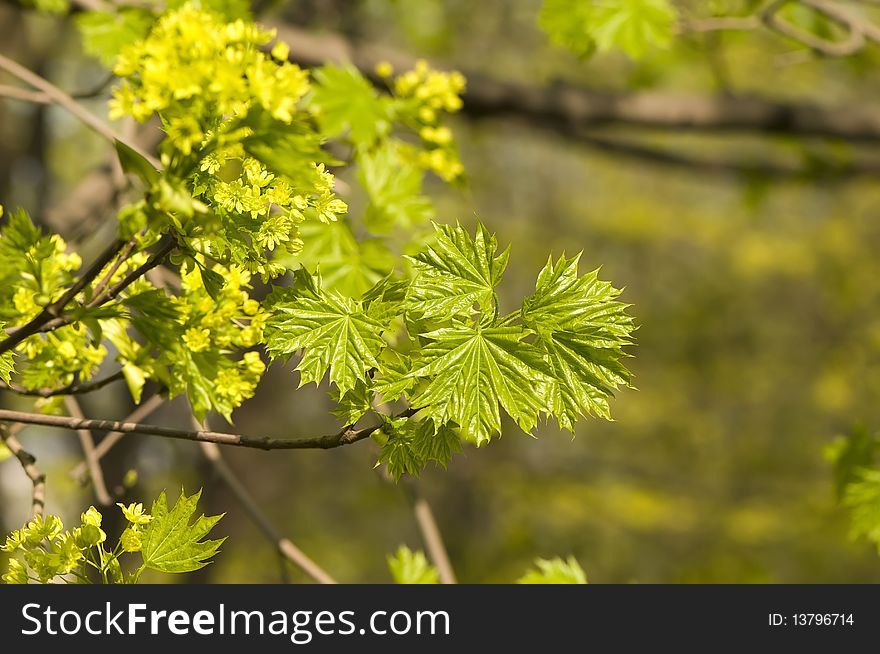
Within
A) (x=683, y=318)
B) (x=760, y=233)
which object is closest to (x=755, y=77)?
(x=760, y=233)

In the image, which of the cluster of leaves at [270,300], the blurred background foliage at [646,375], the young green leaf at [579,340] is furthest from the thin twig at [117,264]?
the blurred background foliage at [646,375]

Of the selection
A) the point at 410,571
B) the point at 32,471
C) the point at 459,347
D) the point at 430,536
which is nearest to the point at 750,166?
the point at 430,536

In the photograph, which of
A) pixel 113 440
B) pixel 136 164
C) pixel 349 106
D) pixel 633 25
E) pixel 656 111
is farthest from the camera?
pixel 656 111

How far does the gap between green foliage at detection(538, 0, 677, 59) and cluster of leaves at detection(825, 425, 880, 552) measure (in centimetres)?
110

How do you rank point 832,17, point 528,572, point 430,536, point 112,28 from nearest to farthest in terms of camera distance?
point 528,572, point 430,536, point 112,28, point 832,17

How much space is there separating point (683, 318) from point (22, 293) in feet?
24.1

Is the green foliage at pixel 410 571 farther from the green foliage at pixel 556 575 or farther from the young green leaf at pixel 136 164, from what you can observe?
the young green leaf at pixel 136 164

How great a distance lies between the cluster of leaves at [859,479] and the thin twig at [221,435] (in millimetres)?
1358

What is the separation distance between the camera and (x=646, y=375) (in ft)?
25.6

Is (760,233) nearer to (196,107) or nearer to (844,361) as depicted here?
(844,361)

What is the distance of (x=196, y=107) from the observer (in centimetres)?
75

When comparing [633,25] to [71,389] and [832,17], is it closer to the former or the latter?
[832,17]

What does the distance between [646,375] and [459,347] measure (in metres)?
7.18

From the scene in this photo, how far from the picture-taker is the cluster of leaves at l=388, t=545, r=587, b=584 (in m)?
1.62
